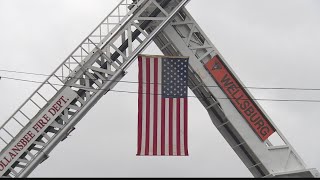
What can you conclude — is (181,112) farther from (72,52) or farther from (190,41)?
(72,52)

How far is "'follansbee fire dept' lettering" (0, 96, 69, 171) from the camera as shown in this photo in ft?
83.5

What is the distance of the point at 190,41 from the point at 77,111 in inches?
199

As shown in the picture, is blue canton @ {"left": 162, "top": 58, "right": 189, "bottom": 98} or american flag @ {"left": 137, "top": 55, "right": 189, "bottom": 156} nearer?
american flag @ {"left": 137, "top": 55, "right": 189, "bottom": 156}

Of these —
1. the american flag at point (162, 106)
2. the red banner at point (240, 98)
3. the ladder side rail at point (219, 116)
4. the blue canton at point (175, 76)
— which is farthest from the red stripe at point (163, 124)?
the red banner at point (240, 98)

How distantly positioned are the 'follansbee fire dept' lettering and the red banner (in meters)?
5.91

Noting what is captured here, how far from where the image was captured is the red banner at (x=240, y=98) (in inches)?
1053

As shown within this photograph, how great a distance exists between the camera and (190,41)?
27.0 metres

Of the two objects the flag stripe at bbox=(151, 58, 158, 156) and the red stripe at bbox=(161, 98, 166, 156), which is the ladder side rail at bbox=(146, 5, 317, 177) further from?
the red stripe at bbox=(161, 98, 166, 156)

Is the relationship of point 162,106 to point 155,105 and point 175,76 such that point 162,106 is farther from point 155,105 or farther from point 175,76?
point 175,76

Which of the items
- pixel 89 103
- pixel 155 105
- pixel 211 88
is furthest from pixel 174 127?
pixel 89 103

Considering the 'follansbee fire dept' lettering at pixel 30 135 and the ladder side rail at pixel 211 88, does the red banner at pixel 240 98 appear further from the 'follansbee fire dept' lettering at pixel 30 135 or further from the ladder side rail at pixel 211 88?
the 'follansbee fire dept' lettering at pixel 30 135

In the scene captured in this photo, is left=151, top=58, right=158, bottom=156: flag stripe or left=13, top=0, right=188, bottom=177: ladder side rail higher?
left=13, top=0, right=188, bottom=177: ladder side rail

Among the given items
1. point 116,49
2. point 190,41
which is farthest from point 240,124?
point 116,49

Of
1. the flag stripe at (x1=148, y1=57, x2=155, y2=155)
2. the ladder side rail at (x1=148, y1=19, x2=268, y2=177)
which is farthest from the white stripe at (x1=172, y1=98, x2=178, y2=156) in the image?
the ladder side rail at (x1=148, y1=19, x2=268, y2=177)
